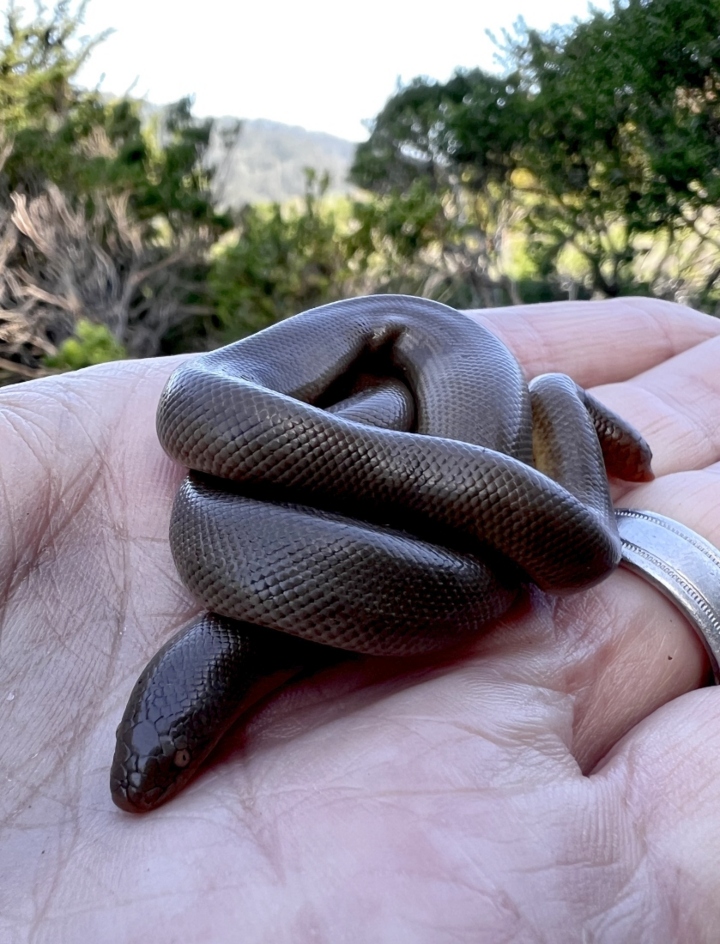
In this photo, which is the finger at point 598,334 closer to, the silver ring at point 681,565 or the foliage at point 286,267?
the silver ring at point 681,565

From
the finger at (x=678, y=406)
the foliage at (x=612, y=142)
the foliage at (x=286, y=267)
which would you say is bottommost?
the foliage at (x=286, y=267)

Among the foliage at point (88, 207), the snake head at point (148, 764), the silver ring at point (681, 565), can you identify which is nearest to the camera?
the snake head at point (148, 764)

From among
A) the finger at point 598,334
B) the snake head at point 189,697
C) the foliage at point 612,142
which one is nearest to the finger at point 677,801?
the snake head at point 189,697

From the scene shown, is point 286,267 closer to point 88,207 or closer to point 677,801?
point 88,207

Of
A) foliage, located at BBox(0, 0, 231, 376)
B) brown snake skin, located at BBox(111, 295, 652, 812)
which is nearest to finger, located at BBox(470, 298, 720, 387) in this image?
brown snake skin, located at BBox(111, 295, 652, 812)

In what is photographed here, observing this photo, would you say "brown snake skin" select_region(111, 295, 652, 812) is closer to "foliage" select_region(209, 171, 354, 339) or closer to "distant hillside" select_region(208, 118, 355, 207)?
"foliage" select_region(209, 171, 354, 339)

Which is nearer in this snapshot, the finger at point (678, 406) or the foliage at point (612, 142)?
the finger at point (678, 406)

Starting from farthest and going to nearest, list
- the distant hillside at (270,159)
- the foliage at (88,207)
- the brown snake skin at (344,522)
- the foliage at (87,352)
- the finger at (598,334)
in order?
the distant hillside at (270,159)
the foliage at (88,207)
the foliage at (87,352)
the finger at (598,334)
the brown snake skin at (344,522)

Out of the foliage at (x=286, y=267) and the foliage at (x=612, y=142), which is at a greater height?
the foliage at (x=612, y=142)
